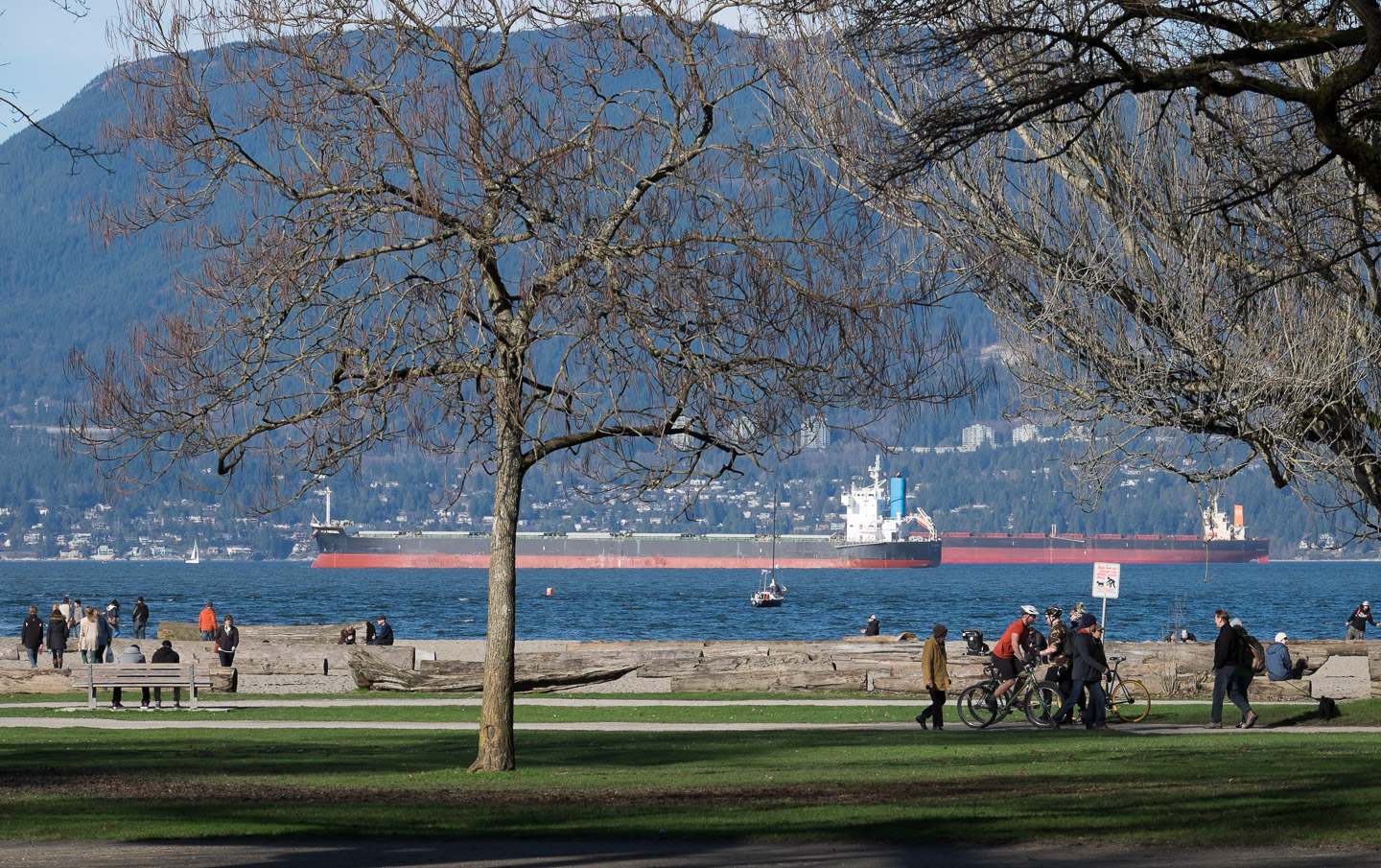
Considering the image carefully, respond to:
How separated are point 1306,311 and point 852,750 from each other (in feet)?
25.2

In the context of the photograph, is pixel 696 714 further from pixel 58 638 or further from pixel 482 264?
→ pixel 58 638

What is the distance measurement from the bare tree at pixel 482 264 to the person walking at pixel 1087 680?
705cm

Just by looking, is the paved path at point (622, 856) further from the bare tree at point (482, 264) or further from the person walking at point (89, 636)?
the person walking at point (89, 636)

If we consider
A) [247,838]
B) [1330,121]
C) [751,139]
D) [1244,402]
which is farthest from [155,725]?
[1330,121]

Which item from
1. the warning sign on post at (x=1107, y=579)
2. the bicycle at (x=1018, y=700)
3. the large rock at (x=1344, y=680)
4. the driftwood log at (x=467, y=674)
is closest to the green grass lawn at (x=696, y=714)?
the bicycle at (x=1018, y=700)

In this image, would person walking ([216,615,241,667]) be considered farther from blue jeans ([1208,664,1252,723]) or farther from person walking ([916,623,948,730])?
blue jeans ([1208,664,1252,723])

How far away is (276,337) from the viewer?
13.7m

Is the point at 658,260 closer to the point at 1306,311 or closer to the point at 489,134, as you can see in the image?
the point at 489,134

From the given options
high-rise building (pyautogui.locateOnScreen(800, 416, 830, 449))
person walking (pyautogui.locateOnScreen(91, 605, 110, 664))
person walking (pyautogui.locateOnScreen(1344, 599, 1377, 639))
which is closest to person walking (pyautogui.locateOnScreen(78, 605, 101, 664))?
person walking (pyautogui.locateOnScreen(91, 605, 110, 664))

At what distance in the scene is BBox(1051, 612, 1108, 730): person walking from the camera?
65.3 feet

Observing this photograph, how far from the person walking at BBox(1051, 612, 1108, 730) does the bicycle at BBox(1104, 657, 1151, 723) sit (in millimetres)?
1017

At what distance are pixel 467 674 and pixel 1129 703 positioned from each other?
11796 mm

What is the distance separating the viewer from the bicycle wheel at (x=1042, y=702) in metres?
21.0

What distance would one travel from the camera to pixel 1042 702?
2108 centimetres
